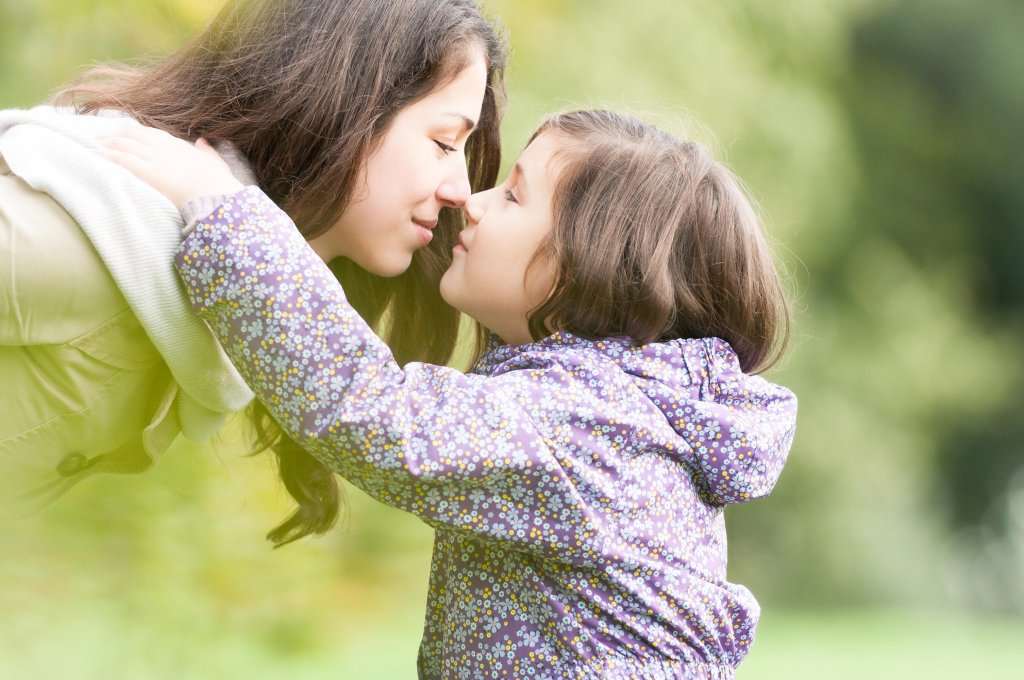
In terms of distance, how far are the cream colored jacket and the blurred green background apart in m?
0.39

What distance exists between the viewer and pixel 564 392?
1663 millimetres

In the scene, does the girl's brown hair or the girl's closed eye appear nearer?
the girl's brown hair

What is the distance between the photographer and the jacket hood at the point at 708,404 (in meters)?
1.75

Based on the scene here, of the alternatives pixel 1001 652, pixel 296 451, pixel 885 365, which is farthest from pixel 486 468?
pixel 885 365

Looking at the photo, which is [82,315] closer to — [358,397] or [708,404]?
[358,397]

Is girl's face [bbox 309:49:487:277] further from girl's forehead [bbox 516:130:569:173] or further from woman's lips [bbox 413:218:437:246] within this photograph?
girl's forehead [bbox 516:130:569:173]

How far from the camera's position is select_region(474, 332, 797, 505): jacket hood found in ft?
5.76

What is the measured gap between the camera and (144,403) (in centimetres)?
184

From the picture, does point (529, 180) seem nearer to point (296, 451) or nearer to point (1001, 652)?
point (296, 451)

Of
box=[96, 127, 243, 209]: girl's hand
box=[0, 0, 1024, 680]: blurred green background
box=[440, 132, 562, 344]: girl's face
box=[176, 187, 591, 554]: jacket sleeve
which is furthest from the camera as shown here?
box=[0, 0, 1024, 680]: blurred green background

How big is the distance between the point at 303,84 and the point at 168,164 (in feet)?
1.22

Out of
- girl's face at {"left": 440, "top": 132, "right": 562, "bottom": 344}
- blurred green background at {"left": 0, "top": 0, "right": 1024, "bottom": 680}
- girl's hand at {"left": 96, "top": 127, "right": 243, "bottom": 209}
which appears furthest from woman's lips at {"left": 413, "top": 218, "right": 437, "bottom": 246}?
blurred green background at {"left": 0, "top": 0, "right": 1024, "bottom": 680}

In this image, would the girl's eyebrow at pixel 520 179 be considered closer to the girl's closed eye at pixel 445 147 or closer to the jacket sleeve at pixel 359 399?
the girl's closed eye at pixel 445 147

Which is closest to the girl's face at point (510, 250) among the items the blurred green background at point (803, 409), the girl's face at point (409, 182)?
the girl's face at point (409, 182)
